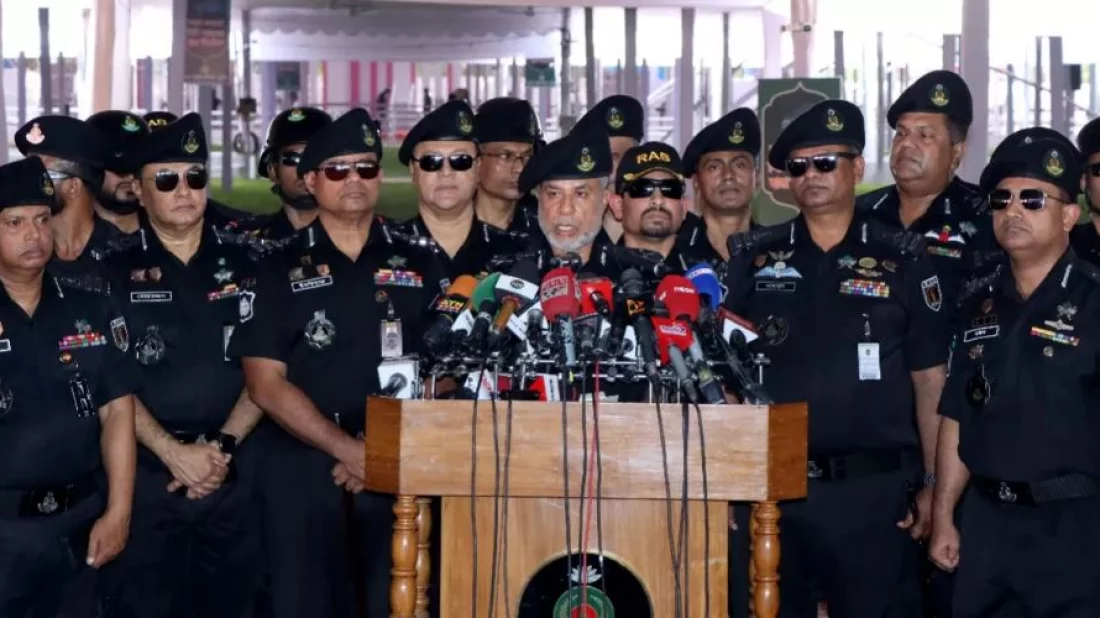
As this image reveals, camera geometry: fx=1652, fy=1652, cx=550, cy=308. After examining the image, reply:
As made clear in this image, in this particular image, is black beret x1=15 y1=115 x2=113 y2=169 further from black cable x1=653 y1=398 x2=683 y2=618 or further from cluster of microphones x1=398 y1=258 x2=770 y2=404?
black cable x1=653 y1=398 x2=683 y2=618

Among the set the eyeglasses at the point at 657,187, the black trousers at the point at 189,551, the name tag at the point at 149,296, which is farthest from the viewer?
the name tag at the point at 149,296

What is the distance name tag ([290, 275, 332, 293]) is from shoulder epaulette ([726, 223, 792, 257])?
1308 mm

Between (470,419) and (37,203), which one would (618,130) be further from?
(470,419)

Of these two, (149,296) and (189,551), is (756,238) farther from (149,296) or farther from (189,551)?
(189,551)

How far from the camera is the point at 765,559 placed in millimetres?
3697

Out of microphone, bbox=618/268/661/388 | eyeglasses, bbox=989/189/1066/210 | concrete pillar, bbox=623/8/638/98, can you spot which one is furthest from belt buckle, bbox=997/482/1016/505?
concrete pillar, bbox=623/8/638/98

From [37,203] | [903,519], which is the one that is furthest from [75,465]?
[903,519]

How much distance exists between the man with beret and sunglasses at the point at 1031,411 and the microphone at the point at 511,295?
149 cm

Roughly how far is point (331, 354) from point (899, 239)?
5.93 ft

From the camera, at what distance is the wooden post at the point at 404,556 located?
3.70 m

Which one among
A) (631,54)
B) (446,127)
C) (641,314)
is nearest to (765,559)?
(641,314)

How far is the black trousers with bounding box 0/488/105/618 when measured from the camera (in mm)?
4578

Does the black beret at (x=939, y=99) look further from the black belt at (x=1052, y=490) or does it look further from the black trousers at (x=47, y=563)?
the black trousers at (x=47, y=563)

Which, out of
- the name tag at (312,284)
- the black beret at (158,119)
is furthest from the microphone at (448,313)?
the black beret at (158,119)
